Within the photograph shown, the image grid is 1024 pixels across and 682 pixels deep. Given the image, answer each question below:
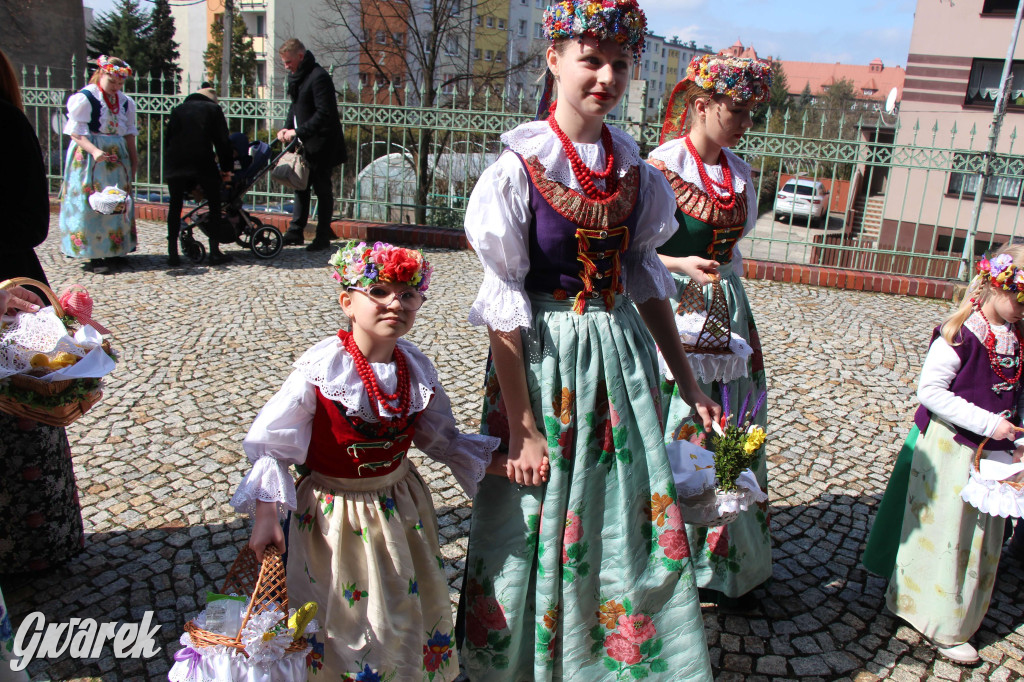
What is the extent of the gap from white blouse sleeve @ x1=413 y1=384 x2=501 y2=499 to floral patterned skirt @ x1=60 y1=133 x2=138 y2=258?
599 centimetres

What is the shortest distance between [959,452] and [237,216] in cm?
693

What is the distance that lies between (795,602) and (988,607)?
0.71 m

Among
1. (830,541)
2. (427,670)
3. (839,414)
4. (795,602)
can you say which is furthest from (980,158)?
(427,670)

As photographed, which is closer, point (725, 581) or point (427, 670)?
point (427, 670)

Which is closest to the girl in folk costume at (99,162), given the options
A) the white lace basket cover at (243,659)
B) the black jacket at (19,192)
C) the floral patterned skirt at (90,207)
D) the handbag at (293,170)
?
the floral patterned skirt at (90,207)

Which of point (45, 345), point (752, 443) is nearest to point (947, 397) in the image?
point (752, 443)

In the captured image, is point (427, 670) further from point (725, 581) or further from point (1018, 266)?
point (1018, 266)

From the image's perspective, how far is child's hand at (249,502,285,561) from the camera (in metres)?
1.91

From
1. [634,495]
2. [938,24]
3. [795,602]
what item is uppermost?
[938,24]

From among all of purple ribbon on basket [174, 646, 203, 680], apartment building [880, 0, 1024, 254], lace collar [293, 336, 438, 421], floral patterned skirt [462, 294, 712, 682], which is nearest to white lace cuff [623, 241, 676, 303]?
floral patterned skirt [462, 294, 712, 682]

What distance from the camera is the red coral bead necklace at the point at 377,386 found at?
2.03m

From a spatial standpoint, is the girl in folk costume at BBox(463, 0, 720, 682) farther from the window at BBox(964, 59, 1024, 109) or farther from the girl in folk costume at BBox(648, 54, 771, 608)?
the window at BBox(964, 59, 1024, 109)

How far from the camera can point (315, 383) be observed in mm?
1979

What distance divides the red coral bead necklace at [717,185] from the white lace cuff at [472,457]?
1217mm
